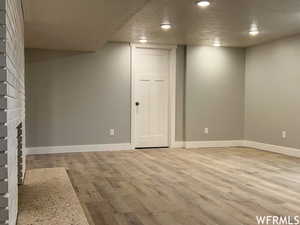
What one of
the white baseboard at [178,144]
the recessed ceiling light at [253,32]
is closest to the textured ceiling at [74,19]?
the recessed ceiling light at [253,32]

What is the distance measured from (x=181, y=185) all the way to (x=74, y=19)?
2.35 meters

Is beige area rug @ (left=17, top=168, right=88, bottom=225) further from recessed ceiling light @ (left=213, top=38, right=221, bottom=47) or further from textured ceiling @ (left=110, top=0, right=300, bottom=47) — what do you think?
recessed ceiling light @ (left=213, top=38, right=221, bottom=47)

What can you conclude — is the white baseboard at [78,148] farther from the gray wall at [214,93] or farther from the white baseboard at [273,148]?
the white baseboard at [273,148]

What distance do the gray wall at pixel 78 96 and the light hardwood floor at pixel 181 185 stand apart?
53cm

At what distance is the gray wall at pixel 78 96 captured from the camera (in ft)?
20.3

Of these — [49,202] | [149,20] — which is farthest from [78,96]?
[49,202]

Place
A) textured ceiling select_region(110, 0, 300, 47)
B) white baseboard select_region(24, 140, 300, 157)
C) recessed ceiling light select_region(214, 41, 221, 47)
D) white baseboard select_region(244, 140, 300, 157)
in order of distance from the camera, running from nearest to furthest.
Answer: textured ceiling select_region(110, 0, 300, 47) → white baseboard select_region(244, 140, 300, 157) → white baseboard select_region(24, 140, 300, 157) → recessed ceiling light select_region(214, 41, 221, 47)

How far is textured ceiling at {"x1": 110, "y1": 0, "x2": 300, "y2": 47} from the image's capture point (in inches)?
156

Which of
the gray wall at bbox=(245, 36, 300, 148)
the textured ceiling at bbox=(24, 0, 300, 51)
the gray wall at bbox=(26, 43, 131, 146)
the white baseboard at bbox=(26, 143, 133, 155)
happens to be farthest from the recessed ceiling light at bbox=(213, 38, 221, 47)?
the white baseboard at bbox=(26, 143, 133, 155)

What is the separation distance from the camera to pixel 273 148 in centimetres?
643

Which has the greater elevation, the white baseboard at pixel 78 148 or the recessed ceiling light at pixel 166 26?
the recessed ceiling light at pixel 166 26

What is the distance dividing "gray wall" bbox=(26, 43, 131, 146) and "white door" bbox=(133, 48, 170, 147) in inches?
10.1

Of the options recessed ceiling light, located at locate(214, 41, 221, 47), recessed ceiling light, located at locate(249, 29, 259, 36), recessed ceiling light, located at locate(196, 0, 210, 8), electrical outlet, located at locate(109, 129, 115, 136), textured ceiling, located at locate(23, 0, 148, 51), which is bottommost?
electrical outlet, located at locate(109, 129, 115, 136)

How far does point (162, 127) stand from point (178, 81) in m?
1.05
